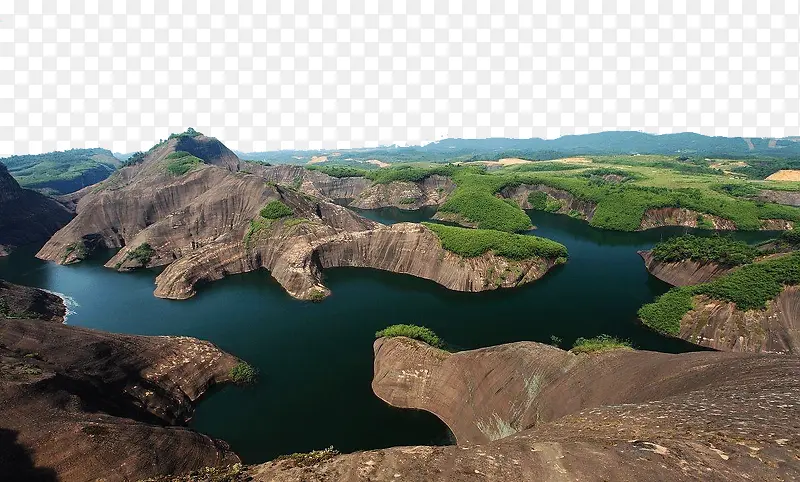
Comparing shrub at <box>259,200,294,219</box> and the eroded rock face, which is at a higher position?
shrub at <box>259,200,294,219</box>

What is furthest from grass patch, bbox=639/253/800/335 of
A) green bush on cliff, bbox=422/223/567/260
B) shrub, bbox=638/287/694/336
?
green bush on cliff, bbox=422/223/567/260

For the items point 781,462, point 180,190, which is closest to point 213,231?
point 180,190

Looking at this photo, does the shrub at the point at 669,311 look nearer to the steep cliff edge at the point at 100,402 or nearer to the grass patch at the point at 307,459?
the grass patch at the point at 307,459

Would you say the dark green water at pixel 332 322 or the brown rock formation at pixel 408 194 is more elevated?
the brown rock formation at pixel 408 194

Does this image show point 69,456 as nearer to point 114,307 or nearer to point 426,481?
point 426,481

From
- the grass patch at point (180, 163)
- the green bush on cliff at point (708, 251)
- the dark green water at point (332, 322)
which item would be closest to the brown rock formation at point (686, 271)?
the green bush on cliff at point (708, 251)

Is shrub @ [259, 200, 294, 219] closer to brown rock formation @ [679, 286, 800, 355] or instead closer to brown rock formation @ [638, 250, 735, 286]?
brown rock formation @ [679, 286, 800, 355]
